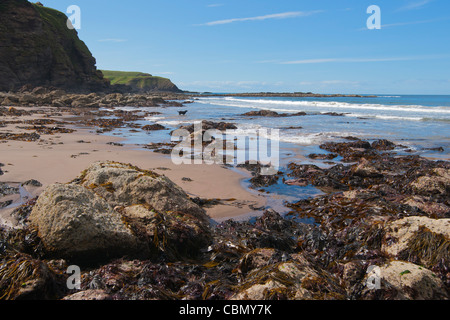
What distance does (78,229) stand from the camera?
3389 millimetres

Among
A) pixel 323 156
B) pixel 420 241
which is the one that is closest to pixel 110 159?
pixel 323 156

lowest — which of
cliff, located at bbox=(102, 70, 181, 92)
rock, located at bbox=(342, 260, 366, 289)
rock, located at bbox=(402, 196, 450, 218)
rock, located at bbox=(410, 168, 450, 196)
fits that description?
rock, located at bbox=(342, 260, 366, 289)

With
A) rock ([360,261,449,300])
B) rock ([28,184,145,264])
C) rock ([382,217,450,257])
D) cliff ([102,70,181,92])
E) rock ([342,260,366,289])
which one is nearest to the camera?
rock ([360,261,449,300])

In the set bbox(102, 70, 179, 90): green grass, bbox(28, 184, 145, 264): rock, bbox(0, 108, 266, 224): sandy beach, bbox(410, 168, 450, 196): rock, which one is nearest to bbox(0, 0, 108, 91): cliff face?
bbox(0, 108, 266, 224): sandy beach

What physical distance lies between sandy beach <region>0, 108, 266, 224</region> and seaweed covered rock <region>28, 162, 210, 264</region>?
1160 millimetres

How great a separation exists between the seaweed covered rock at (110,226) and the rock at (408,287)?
2237 millimetres

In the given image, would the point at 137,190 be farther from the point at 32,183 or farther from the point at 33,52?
the point at 33,52

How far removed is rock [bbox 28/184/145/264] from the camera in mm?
3379

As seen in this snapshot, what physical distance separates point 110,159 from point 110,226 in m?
5.88

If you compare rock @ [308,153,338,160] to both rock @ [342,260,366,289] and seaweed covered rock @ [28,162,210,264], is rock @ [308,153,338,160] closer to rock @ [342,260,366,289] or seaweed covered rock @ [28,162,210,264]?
seaweed covered rock @ [28,162,210,264]

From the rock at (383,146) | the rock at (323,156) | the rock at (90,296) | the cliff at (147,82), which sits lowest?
the rock at (90,296)

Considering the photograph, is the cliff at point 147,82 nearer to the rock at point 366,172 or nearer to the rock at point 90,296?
the rock at point 366,172

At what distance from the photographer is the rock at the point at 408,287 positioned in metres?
2.71

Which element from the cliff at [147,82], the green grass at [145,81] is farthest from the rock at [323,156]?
the green grass at [145,81]
